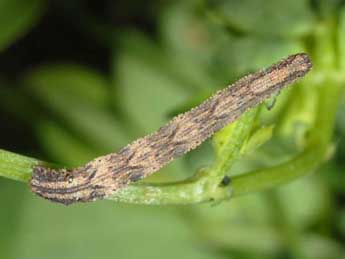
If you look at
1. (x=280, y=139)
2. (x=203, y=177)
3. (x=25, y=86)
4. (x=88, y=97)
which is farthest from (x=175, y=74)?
(x=203, y=177)

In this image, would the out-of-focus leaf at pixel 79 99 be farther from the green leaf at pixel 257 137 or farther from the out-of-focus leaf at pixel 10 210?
the green leaf at pixel 257 137

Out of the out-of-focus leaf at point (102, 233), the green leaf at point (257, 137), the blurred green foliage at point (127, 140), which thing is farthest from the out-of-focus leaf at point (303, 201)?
the green leaf at point (257, 137)

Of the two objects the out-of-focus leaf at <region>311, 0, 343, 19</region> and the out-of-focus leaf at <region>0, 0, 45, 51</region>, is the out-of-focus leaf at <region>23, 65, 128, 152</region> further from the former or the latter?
the out-of-focus leaf at <region>311, 0, 343, 19</region>

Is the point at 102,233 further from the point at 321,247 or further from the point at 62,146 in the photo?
the point at 321,247

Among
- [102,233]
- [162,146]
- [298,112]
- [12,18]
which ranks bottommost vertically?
[162,146]

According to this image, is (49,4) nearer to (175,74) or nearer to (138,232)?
(175,74)

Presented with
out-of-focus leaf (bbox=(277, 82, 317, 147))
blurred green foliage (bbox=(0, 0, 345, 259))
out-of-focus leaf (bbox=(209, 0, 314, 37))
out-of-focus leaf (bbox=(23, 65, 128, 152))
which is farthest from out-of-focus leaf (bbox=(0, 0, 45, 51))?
out-of-focus leaf (bbox=(277, 82, 317, 147))

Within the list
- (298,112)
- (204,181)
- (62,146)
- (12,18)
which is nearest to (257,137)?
(204,181)
